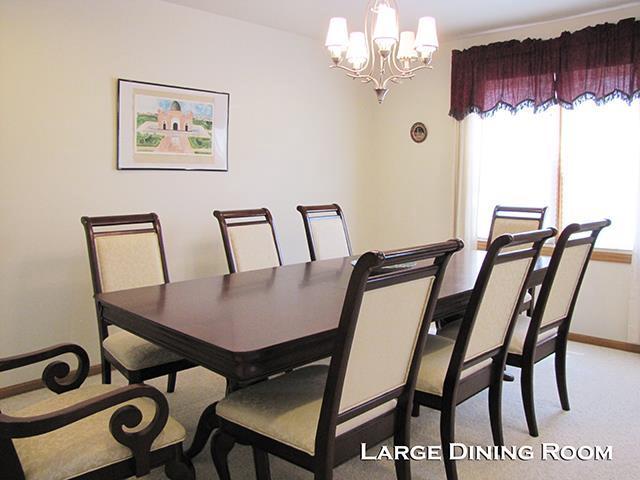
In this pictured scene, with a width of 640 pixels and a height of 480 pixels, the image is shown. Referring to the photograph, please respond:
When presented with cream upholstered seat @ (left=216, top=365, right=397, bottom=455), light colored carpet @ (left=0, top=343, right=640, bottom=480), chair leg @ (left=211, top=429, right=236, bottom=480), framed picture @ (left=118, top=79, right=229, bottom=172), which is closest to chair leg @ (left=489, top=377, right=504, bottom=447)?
light colored carpet @ (left=0, top=343, right=640, bottom=480)

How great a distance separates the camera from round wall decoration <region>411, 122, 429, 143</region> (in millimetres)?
4996

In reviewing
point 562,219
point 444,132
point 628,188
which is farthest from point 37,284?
point 628,188

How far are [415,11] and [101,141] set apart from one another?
2.35 m

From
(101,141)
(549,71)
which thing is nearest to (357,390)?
(101,141)

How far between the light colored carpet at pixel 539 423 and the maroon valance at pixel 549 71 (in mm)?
1931

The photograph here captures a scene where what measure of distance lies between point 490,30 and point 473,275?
101 inches

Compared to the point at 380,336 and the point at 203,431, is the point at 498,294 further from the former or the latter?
the point at 203,431

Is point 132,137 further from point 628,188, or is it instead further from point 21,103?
point 628,188

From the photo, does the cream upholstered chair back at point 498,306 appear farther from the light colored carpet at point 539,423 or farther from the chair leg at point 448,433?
the light colored carpet at point 539,423

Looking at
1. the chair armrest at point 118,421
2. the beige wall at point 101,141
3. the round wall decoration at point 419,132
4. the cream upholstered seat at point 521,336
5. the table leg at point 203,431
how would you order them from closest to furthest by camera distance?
the chair armrest at point 118,421 < the table leg at point 203,431 < the cream upholstered seat at point 521,336 < the beige wall at point 101,141 < the round wall decoration at point 419,132

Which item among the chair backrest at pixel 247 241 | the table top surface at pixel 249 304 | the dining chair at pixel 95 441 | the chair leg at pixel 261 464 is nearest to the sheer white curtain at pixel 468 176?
the table top surface at pixel 249 304

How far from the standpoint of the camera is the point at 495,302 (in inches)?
85.2

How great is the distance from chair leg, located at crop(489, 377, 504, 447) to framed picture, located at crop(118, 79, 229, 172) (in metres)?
2.54

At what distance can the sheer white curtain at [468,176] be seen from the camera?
4594 mm
